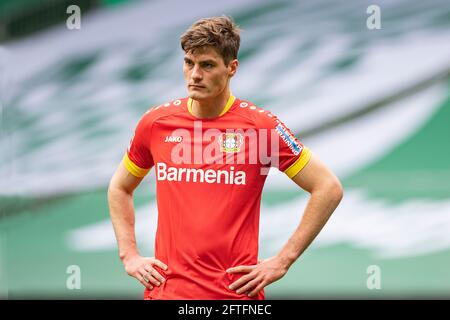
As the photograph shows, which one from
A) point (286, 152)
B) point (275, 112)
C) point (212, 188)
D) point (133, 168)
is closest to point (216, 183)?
point (212, 188)

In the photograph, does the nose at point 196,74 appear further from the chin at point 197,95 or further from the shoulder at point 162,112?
the shoulder at point 162,112

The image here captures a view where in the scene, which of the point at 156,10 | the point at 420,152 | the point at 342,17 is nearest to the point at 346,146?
the point at 420,152

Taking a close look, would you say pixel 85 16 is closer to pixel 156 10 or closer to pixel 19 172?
pixel 156 10

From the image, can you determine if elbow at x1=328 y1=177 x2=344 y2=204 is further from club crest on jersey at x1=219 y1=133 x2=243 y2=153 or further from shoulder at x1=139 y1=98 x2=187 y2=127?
shoulder at x1=139 y1=98 x2=187 y2=127

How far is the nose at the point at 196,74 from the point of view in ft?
8.44

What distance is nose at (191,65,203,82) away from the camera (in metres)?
2.57

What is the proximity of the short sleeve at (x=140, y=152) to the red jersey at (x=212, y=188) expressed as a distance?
31 mm

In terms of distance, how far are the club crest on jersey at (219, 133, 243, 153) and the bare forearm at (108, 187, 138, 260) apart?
47 cm

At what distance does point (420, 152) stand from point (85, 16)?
259 centimetres

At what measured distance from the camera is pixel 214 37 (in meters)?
2.58

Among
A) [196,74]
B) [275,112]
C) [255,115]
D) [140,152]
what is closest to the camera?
[196,74]

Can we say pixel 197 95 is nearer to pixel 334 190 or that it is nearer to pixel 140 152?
pixel 140 152

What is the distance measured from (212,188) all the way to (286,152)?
0.31 meters

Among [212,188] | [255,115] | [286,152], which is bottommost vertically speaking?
[212,188]
